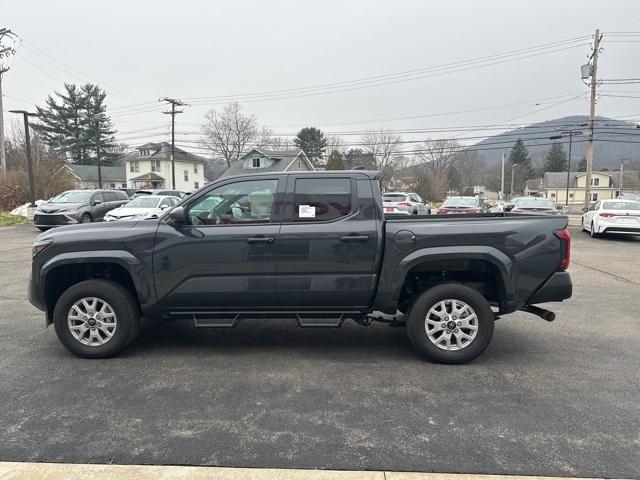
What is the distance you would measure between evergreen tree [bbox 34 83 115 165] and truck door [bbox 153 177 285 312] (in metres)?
75.6

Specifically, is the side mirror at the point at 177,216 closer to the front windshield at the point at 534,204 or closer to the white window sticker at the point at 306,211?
the white window sticker at the point at 306,211

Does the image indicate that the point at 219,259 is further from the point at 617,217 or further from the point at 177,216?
the point at 617,217

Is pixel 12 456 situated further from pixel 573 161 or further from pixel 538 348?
pixel 573 161

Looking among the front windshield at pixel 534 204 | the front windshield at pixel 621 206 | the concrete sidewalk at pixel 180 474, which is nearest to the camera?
the concrete sidewalk at pixel 180 474

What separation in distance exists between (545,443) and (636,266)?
9567mm

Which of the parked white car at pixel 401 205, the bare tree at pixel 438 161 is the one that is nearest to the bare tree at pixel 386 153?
A: the bare tree at pixel 438 161

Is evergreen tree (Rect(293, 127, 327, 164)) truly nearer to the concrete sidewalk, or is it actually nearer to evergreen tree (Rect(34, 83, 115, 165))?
evergreen tree (Rect(34, 83, 115, 165))

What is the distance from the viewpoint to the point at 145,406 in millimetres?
3717

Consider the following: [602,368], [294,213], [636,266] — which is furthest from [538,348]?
[636,266]

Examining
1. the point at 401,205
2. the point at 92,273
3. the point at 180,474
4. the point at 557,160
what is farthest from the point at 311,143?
the point at 180,474

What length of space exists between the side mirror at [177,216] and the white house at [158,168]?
64.3m

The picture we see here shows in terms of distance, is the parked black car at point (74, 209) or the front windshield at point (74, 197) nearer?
the parked black car at point (74, 209)

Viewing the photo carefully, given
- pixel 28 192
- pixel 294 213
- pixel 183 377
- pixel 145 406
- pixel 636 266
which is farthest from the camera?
pixel 28 192

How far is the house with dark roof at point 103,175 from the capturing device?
64.1 metres
